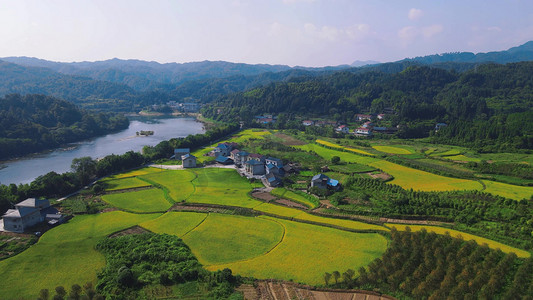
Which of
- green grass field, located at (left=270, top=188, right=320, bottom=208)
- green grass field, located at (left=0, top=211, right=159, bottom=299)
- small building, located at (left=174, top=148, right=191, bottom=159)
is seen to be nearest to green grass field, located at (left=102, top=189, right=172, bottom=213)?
green grass field, located at (left=0, top=211, right=159, bottom=299)

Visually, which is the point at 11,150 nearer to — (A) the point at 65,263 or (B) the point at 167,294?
(A) the point at 65,263

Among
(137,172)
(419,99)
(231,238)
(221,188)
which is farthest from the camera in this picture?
(419,99)

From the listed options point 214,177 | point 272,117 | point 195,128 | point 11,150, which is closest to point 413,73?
point 272,117

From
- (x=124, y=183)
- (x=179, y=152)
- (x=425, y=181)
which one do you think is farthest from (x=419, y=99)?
(x=124, y=183)

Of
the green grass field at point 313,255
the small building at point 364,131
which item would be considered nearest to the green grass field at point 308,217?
the green grass field at point 313,255

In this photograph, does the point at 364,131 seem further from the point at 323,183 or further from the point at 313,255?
the point at 313,255

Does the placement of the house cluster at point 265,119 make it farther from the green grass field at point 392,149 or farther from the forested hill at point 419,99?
the green grass field at point 392,149
